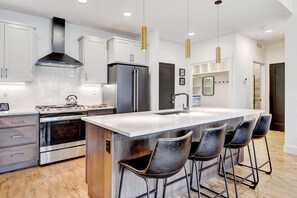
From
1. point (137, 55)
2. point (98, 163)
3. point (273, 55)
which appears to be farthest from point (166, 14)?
point (273, 55)

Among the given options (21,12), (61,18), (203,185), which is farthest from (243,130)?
(21,12)

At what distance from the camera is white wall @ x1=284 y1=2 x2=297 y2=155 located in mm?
3818

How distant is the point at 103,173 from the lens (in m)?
1.87

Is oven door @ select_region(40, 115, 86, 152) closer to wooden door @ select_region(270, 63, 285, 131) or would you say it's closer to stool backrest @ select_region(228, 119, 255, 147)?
stool backrest @ select_region(228, 119, 255, 147)

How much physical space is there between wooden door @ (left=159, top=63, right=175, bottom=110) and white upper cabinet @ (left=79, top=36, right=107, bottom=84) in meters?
1.85

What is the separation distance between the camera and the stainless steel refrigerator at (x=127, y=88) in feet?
13.4

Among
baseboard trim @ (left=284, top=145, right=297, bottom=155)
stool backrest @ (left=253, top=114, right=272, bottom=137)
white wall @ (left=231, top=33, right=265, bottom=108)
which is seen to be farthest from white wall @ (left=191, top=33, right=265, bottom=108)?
stool backrest @ (left=253, top=114, right=272, bottom=137)

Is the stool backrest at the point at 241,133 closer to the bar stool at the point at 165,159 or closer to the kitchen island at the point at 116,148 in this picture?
the kitchen island at the point at 116,148

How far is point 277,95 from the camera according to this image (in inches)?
237

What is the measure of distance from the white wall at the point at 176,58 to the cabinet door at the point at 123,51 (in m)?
1.34

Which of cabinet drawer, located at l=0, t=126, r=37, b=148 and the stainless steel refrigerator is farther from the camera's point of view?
the stainless steel refrigerator

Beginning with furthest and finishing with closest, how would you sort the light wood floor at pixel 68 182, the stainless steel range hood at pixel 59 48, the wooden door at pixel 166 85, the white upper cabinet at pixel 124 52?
1. the wooden door at pixel 166 85
2. the white upper cabinet at pixel 124 52
3. the stainless steel range hood at pixel 59 48
4. the light wood floor at pixel 68 182

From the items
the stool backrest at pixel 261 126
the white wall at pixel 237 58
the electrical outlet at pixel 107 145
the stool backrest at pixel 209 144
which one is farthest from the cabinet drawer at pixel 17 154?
the white wall at pixel 237 58

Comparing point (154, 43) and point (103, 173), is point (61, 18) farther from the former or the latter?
point (103, 173)
